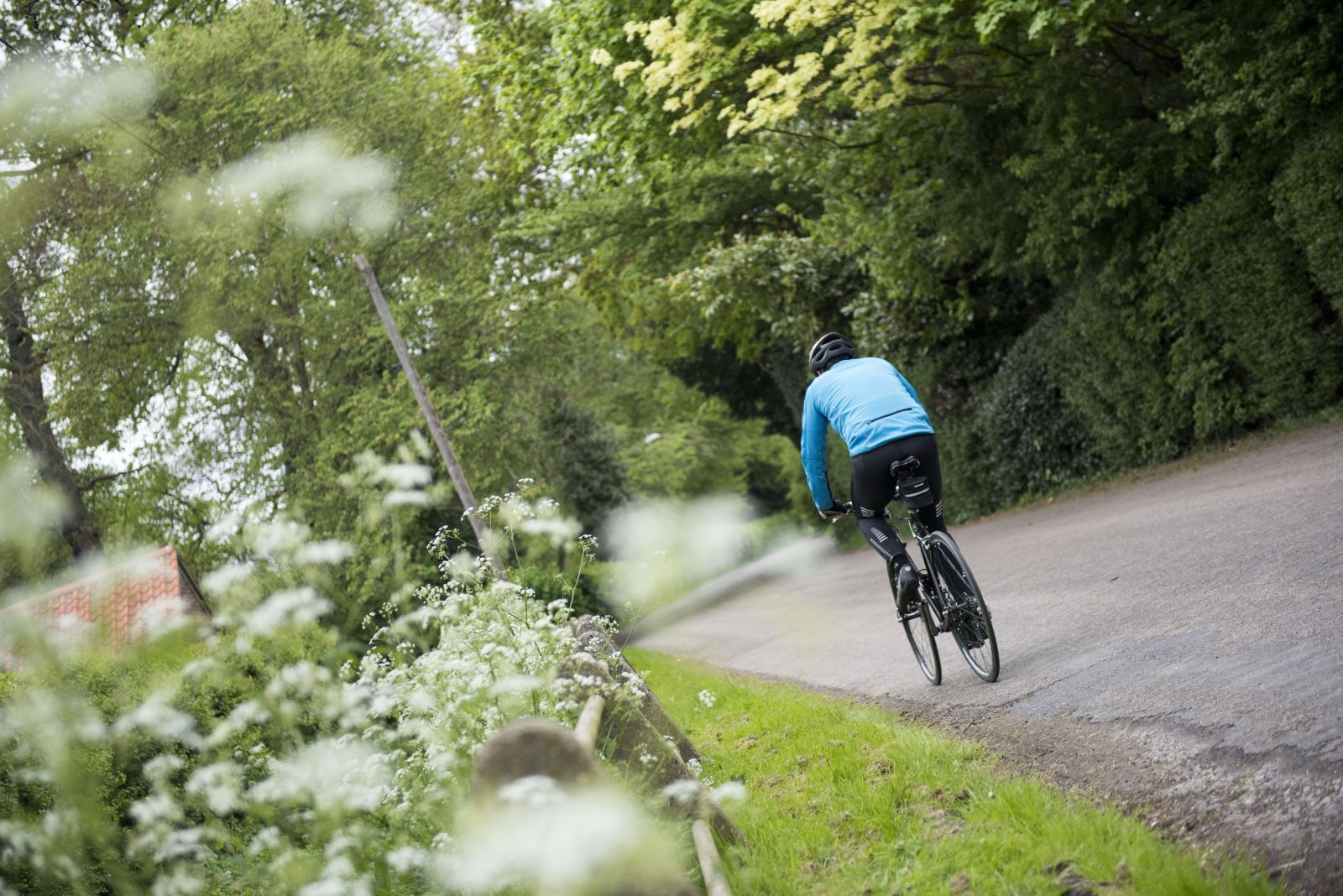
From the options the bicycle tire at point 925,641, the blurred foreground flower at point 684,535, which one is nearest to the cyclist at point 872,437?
the bicycle tire at point 925,641

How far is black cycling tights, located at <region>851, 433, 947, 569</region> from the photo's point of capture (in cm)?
649

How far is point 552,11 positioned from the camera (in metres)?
15.5

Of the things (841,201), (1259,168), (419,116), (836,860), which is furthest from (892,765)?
(419,116)

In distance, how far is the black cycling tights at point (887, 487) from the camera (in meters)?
6.49

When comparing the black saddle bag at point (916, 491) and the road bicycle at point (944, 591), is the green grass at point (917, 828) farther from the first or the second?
the black saddle bag at point (916, 491)

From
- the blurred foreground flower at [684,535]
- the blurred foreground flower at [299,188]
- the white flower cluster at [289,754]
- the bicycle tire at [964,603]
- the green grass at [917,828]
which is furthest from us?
the blurred foreground flower at [684,535]

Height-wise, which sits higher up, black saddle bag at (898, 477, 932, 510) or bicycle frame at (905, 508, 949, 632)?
black saddle bag at (898, 477, 932, 510)

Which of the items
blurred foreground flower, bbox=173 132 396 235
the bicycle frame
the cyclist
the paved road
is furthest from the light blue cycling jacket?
blurred foreground flower, bbox=173 132 396 235

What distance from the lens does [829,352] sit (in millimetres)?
7074

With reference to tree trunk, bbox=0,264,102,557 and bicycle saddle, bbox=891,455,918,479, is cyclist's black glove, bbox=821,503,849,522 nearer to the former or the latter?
bicycle saddle, bbox=891,455,918,479

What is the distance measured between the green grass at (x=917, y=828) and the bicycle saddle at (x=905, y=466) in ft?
4.38

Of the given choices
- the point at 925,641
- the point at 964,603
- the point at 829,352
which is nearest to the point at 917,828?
the point at 964,603

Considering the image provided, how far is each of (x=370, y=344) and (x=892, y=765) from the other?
77.8ft

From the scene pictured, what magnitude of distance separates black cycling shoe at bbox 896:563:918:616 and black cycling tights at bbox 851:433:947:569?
8 cm
